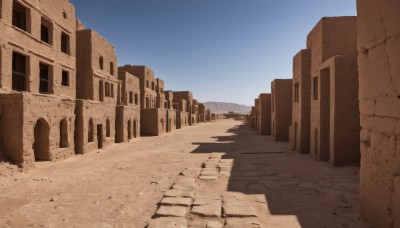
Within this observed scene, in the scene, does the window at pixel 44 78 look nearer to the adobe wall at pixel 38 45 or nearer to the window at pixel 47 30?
the adobe wall at pixel 38 45

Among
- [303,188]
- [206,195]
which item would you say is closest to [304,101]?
[303,188]

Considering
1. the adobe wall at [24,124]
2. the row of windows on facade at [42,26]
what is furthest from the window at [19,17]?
the adobe wall at [24,124]

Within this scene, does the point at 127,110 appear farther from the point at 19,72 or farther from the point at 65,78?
the point at 19,72

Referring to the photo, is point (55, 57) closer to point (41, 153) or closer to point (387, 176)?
point (41, 153)

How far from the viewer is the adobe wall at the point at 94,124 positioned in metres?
14.0

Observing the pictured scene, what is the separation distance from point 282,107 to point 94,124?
1278cm

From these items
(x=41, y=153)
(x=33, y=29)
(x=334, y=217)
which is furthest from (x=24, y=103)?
(x=334, y=217)

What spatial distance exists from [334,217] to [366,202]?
0.64 metres

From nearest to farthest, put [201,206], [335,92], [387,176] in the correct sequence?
1. [387,176]
2. [201,206]
3. [335,92]

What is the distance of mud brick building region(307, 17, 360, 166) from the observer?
9.66 meters

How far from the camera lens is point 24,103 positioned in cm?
984

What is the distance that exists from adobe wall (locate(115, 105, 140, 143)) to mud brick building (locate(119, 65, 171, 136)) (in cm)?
309

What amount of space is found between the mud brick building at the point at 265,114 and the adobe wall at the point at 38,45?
16010 mm

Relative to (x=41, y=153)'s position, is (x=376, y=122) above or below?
above
